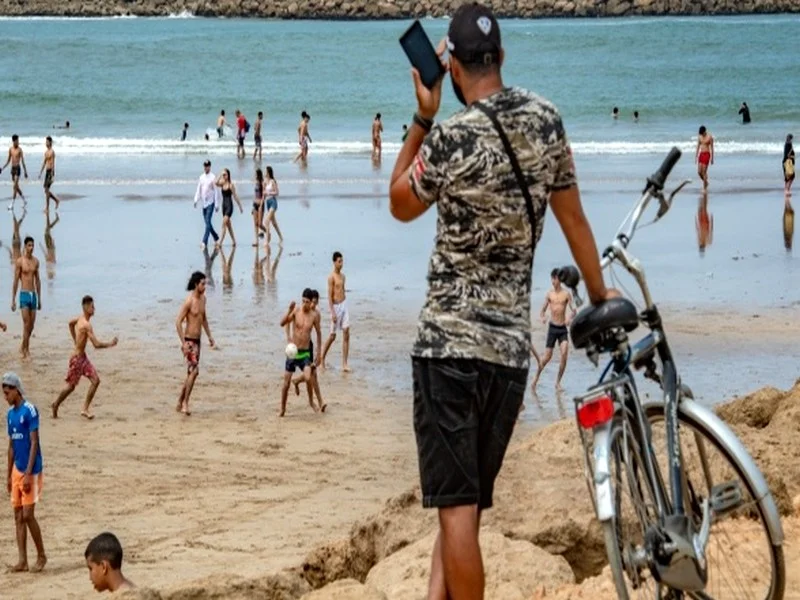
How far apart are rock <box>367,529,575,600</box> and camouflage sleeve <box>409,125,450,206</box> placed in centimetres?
189

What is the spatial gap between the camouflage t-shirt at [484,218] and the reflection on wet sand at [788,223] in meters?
21.8

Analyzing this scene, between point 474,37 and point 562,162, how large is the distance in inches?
15.9

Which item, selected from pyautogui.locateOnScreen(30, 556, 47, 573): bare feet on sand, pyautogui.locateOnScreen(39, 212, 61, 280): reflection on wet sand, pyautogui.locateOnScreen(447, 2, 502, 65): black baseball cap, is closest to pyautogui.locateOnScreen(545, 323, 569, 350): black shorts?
pyautogui.locateOnScreen(30, 556, 47, 573): bare feet on sand

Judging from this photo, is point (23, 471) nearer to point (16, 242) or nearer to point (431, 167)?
point (431, 167)

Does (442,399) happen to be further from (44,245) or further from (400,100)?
(400,100)

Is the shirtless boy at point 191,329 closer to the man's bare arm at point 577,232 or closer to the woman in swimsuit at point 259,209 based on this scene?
the woman in swimsuit at point 259,209

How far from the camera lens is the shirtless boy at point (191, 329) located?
1628cm

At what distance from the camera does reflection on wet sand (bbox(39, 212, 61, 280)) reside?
24250 millimetres

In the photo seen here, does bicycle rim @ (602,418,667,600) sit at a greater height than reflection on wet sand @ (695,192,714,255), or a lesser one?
lesser

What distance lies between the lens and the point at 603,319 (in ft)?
14.1

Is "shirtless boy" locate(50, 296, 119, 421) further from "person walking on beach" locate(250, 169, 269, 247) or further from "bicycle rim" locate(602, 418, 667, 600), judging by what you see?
"bicycle rim" locate(602, 418, 667, 600)

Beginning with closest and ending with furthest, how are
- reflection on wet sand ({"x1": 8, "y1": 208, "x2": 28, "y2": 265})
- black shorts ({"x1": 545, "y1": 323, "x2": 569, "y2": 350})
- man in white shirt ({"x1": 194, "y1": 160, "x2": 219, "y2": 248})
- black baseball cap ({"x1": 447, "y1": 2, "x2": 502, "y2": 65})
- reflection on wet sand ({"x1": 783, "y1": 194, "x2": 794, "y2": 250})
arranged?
black baseball cap ({"x1": 447, "y1": 2, "x2": 502, "y2": 65}), black shorts ({"x1": 545, "y1": 323, "x2": 569, "y2": 350}), reflection on wet sand ({"x1": 8, "y1": 208, "x2": 28, "y2": 265}), reflection on wet sand ({"x1": 783, "y1": 194, "x2": 794, "y2": 250}), man in white shirt ({"x1": 194, "y1": 160, "x2": 219, "y2": 248})

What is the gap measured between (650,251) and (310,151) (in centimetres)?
2245

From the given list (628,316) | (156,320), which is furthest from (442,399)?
(156,320)
